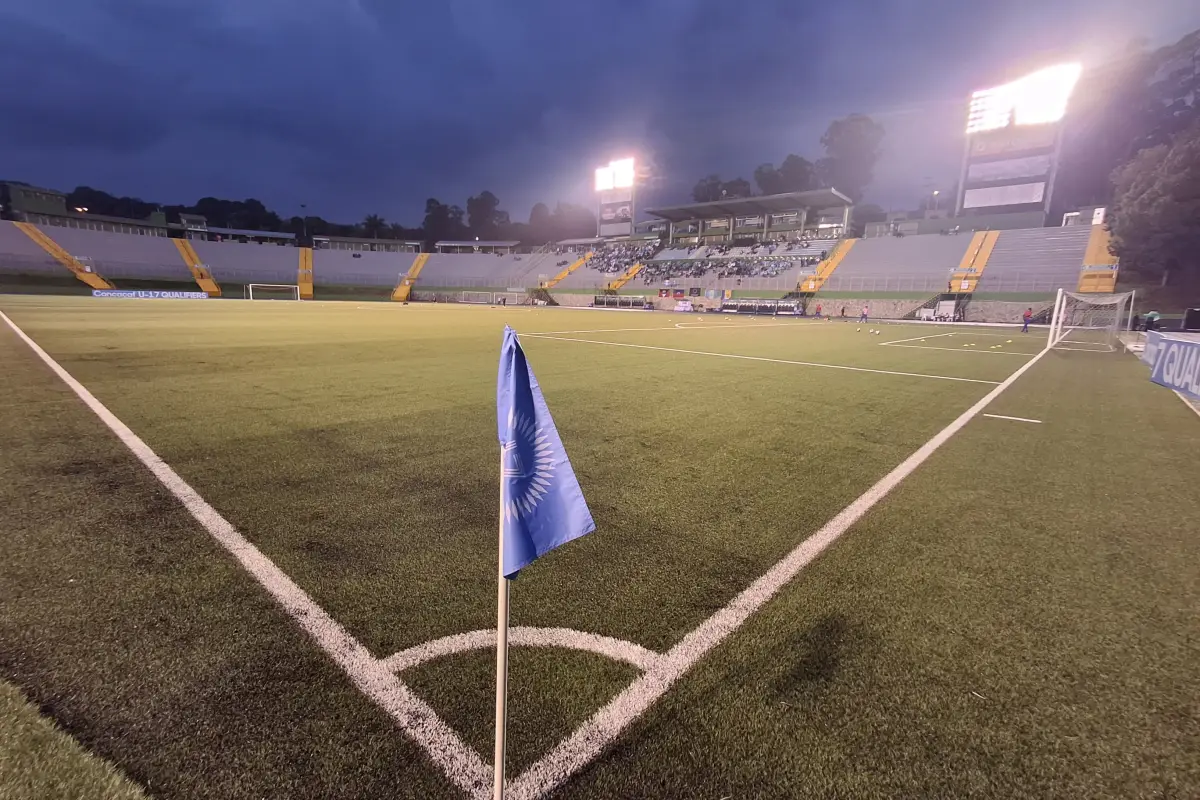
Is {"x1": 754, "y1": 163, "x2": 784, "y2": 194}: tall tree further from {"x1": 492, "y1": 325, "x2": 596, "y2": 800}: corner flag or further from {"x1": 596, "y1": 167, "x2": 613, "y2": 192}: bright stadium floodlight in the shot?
{"x1": 492, "y1": 325, "x2": 596, "y2": 800}: corner flag

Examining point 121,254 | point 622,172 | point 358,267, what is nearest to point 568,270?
point 622,172

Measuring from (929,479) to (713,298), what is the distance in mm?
51818

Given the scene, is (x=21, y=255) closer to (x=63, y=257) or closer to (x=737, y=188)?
(x=63, y=257)

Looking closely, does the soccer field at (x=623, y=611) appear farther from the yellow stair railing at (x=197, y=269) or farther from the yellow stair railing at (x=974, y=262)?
the yellow stair railing at (x=197, y=269)

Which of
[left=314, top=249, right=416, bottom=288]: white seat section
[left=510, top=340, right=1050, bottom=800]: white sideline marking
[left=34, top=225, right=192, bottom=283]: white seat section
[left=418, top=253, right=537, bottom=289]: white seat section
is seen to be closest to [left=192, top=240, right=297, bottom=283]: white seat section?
[left=314, top=249, right=416, bottom=288]: white seat section

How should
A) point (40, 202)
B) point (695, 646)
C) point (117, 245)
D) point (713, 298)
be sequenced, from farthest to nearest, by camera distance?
point (40, 202)
point (117, 245)
point (713, 298)
point (695, 646)

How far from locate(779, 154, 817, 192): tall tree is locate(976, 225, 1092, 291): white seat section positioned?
167 ft

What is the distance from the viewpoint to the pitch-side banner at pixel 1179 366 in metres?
9.27

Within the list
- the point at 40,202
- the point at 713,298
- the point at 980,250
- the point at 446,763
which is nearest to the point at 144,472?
the point at 446,763

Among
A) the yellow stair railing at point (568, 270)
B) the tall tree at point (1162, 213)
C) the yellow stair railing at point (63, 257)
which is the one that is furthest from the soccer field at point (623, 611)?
the yellow stair railing at point (568, 270)

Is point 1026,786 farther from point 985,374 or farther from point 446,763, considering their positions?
point 985,374

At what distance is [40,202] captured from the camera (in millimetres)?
76188

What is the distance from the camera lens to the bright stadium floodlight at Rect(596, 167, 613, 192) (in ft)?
248

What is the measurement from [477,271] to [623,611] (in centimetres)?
8556
